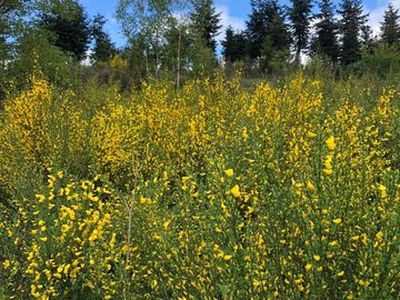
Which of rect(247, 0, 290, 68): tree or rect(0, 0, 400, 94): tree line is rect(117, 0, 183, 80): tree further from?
rect(247, 0, 290, 68): tree

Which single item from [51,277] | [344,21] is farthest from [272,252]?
[344,21]

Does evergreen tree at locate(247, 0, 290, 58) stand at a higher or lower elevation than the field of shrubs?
higher

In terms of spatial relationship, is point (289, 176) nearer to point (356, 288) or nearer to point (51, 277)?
point (356, 288)

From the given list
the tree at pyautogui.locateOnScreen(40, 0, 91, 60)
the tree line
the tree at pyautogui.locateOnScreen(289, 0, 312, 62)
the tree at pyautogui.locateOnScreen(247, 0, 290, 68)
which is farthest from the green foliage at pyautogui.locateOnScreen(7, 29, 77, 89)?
the tree at pyautogui.locateOnScreen(289, 0, 312, 62)

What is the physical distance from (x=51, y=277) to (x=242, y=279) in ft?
5.17

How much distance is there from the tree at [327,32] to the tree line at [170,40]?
0.10 meters

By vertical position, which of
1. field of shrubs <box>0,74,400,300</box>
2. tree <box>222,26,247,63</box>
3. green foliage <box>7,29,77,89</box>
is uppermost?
tree <box>222,26,247,63</box>

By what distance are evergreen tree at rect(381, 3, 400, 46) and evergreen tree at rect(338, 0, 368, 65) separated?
2.26 metres

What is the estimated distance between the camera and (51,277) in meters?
3.15

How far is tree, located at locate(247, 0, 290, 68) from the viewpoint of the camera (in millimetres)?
46406

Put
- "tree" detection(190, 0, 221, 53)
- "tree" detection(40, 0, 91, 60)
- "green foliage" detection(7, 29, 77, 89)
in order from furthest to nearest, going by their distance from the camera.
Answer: "tree" detection(40, 0, 91, 60) < "tree" detection(190, 0, 221, 53) < "green foliage" detection(7, 29, 77, 89)

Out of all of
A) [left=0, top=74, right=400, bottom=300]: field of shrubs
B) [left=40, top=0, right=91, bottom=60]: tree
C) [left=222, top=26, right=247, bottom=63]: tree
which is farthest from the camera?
[left=222, top=26, right=247, bottom=63]: tree

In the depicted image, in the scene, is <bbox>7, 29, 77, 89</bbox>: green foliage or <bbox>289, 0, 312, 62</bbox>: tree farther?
<bbox>289, 0, 312, 62</bbox>: tree

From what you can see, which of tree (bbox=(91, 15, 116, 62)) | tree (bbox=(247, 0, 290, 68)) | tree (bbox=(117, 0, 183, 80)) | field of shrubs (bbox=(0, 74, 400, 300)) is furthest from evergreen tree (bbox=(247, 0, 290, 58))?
field of shrubs (bbox=(0, 74, 400, 300))
